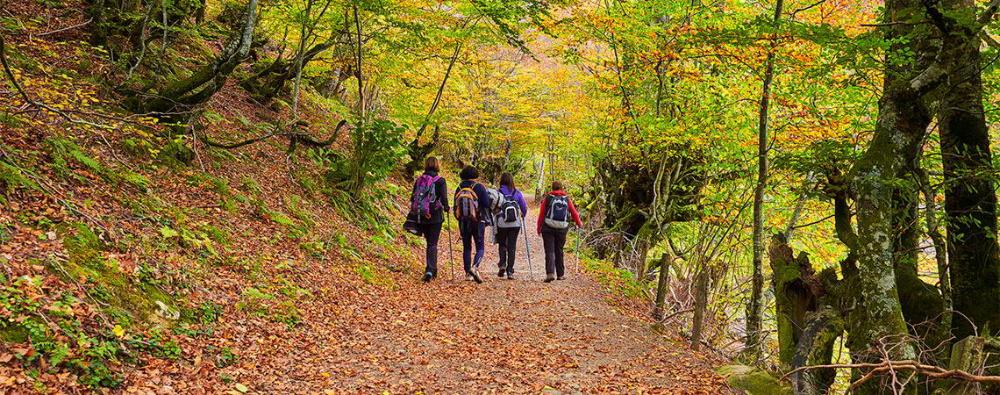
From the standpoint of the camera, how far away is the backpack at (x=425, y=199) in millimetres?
8828

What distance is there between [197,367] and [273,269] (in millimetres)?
2681

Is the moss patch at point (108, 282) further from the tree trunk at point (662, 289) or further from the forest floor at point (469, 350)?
the tree trunk at point (662, 289)

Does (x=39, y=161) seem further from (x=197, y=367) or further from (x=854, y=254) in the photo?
(x=854, y=254)

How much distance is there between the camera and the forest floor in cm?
508

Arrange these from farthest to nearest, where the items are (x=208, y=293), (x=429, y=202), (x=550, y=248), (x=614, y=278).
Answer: (x=614, y=278) → (x=550, y=248) → (x=429, y=202) → (x=208, y=293)

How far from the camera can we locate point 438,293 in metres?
A: 8.70

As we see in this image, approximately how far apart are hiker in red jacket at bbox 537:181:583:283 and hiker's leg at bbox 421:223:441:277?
191 cm

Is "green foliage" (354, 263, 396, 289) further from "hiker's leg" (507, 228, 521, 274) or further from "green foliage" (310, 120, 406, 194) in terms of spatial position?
"green foliage" (310, 120, 406, 194)

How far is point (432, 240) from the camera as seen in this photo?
9.15m

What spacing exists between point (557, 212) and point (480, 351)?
4.05m

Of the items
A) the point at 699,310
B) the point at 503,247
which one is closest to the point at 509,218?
the point at 503,247

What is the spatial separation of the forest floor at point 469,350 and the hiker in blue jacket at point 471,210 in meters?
0.86

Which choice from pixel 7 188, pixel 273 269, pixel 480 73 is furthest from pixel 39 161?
pixel 480 73

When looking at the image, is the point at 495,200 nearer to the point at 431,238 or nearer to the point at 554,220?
the point at 554,220
